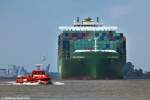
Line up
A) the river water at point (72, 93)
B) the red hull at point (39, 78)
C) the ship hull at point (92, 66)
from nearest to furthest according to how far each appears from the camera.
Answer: the river water at point (72, 93) → the red hull at point (39, 78) → the ship hull at point (92, 66)

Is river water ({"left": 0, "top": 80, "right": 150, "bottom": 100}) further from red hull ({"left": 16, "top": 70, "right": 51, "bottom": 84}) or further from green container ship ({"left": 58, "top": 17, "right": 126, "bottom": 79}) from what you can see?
green container ship ({"left": 58, "top": 17, "right": 126, "bottom": 79})

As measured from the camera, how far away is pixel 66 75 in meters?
162

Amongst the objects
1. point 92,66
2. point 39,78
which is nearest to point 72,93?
point 39,78

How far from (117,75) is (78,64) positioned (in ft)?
35.1

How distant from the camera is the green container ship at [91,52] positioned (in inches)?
6289

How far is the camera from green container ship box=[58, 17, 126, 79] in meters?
160

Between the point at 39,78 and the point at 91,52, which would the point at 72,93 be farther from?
the point at 91,52

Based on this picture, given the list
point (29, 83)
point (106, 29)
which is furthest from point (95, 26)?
point (29, 83)

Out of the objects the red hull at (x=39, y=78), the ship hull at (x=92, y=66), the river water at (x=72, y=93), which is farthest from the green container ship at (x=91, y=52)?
the river water at (x=72, y=93)

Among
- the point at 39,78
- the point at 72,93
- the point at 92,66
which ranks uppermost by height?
the point at 92,66

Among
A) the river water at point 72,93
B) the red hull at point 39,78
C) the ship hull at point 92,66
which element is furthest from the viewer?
the ship hull at point 92,66

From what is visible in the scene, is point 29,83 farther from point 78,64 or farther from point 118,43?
point 118,43

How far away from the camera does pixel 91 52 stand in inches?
6334

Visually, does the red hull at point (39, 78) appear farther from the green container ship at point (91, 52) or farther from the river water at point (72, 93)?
the green container ship at point (91, 52)
